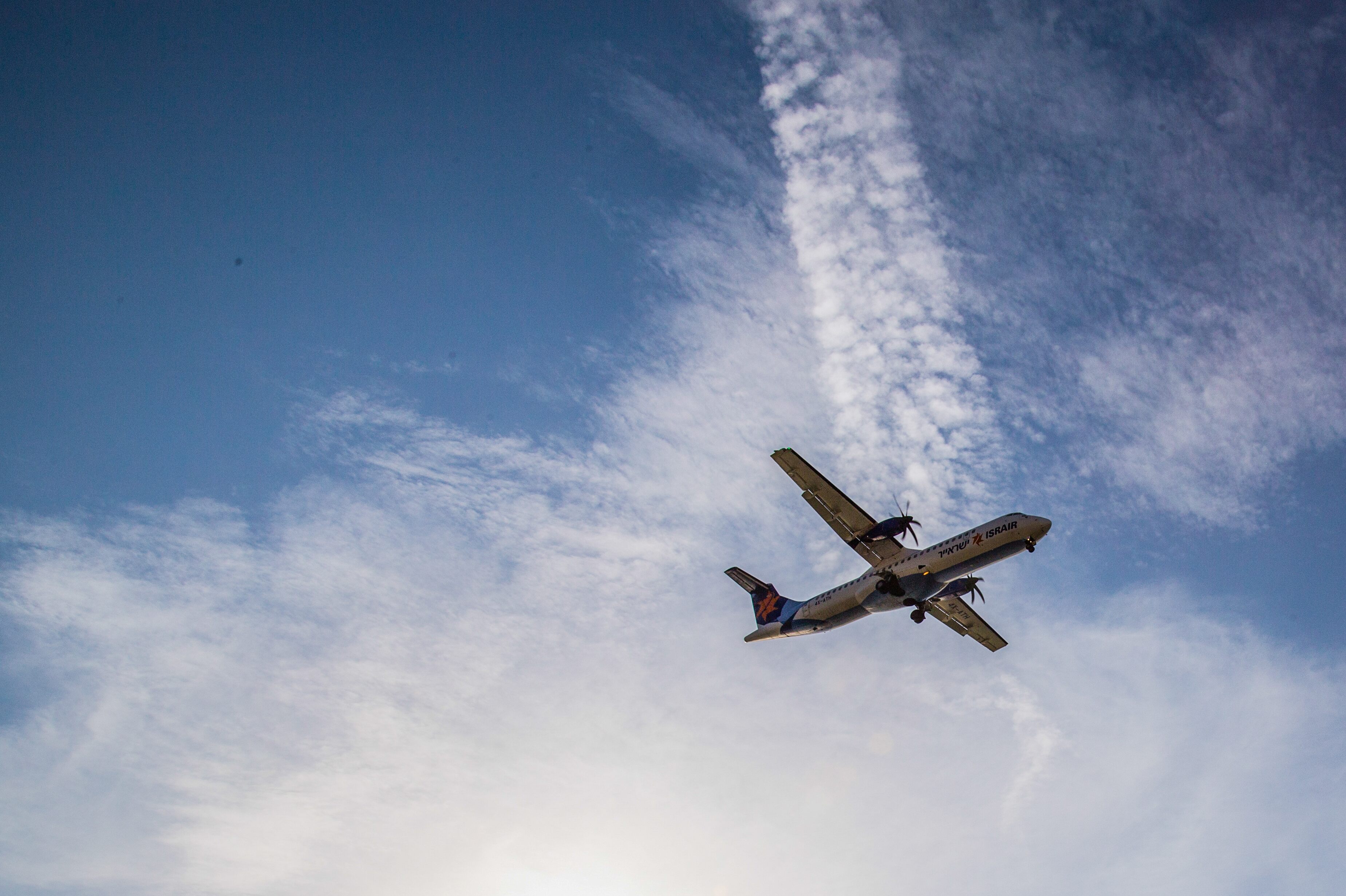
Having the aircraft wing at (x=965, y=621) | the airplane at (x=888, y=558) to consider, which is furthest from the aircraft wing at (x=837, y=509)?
the aircraft wing at (x=965, y=621)

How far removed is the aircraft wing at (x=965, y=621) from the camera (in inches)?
2239

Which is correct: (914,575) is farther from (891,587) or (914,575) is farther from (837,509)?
(837,509)

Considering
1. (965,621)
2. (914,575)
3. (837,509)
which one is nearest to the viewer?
(914,575)

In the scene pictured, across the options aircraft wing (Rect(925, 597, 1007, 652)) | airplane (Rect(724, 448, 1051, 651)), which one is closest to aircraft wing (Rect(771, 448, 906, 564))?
airplane (Rect(724, 448, 1051, 651))

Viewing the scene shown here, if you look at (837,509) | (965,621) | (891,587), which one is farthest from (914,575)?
(965,621)

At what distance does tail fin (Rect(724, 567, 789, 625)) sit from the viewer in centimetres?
5997

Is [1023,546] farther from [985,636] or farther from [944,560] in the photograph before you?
[985,636]

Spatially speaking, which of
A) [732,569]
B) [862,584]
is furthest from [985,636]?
[732,569]

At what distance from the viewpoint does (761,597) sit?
6347cm

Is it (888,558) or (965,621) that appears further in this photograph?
A: (965,621)

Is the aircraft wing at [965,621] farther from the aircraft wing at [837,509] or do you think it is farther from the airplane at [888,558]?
the aircraft wing at [837,509]

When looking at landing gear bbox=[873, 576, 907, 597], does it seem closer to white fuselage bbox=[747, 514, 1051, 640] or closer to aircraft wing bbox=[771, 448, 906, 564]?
white fuselage bbox=[747, 514, 1051, 640]

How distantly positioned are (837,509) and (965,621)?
52.9ft

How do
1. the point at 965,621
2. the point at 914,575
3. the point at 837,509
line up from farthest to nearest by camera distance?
the point at 965,621 → the point at 837,509 → the point at 914,575
